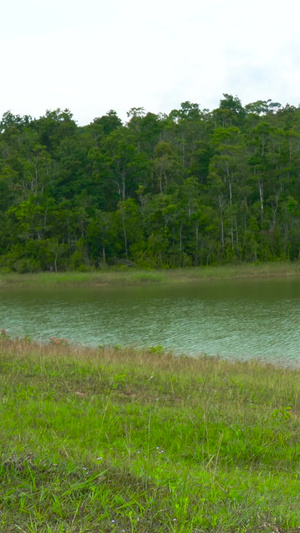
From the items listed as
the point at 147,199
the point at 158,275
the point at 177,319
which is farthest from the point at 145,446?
the point at 147,199

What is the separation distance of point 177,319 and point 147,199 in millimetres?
38179

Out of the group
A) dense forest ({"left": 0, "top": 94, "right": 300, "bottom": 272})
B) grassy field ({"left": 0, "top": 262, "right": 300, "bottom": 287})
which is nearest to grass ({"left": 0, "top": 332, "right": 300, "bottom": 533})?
grassy field ({"left": 0, "top": 262, "right": 300, "bottom": 287})

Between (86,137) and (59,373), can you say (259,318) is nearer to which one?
(59,373)

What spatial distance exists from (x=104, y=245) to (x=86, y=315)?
31.6 metres

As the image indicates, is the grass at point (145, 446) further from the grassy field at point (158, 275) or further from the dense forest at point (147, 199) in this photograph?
the dense forest at point (147, 199)

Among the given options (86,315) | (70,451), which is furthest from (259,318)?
(70,451)

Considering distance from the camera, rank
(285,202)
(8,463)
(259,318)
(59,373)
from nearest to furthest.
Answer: (8,463)
(59,373)
(259,318)
(285,202)

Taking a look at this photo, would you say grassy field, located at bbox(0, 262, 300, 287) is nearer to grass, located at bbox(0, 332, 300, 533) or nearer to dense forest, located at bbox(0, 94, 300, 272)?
dense forest, located at bbox(0, 94, 300, 272)

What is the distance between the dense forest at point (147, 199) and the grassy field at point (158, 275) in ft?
10.9

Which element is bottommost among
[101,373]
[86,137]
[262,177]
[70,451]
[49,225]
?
[101,373]

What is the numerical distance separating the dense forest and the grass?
4401 centimetres

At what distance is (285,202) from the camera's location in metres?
57.8

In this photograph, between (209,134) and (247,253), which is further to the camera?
(209,134)

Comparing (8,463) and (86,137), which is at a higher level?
(86,137)
